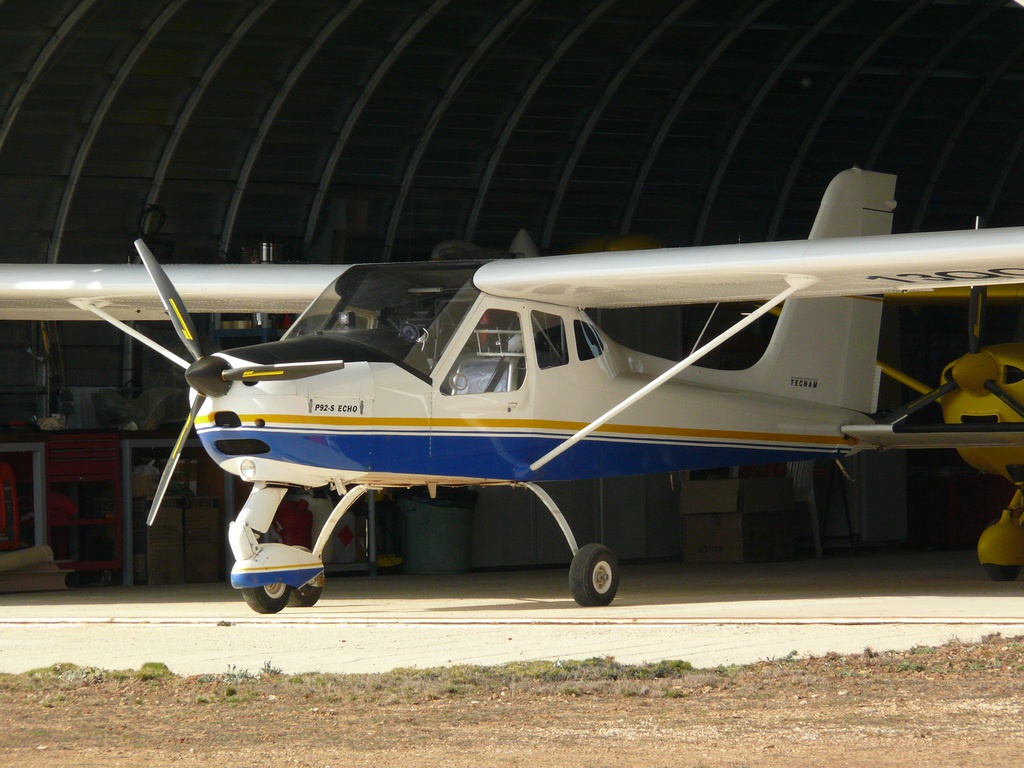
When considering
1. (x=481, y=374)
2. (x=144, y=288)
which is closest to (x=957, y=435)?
(x=481, y=374)

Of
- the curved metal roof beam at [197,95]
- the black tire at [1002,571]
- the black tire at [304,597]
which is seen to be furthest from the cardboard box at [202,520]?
the black tire at [1002,571]

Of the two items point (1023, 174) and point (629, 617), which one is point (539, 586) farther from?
point (1023, 174)

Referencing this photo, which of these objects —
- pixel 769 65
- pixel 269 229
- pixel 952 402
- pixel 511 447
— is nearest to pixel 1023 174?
pixel 769 65

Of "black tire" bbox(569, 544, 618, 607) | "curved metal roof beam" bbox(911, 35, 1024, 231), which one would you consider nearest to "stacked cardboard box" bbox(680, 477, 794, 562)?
"curved metal roof beam" bbox(911, 35, 1024, 231)

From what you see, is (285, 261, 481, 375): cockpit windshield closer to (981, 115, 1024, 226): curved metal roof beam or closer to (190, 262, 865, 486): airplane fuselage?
(190, 262, 865, 486): airplane fuselage

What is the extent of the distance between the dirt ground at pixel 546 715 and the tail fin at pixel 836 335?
5.64 m

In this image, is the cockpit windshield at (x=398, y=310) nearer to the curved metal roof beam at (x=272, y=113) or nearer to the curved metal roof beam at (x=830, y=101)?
the curved metal roof beam at (x=272, y=113)

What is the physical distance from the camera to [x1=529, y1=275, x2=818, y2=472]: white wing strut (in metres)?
8.91

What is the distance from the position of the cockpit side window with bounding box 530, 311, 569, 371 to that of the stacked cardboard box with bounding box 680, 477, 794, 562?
5609mm

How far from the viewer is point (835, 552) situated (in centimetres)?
1703

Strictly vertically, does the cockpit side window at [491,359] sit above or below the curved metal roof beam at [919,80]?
below

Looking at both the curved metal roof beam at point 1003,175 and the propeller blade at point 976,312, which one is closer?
the propeller blade at point 976,312

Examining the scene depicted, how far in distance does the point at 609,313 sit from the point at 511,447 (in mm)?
6287

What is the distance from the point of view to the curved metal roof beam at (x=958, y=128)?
1739 cm
